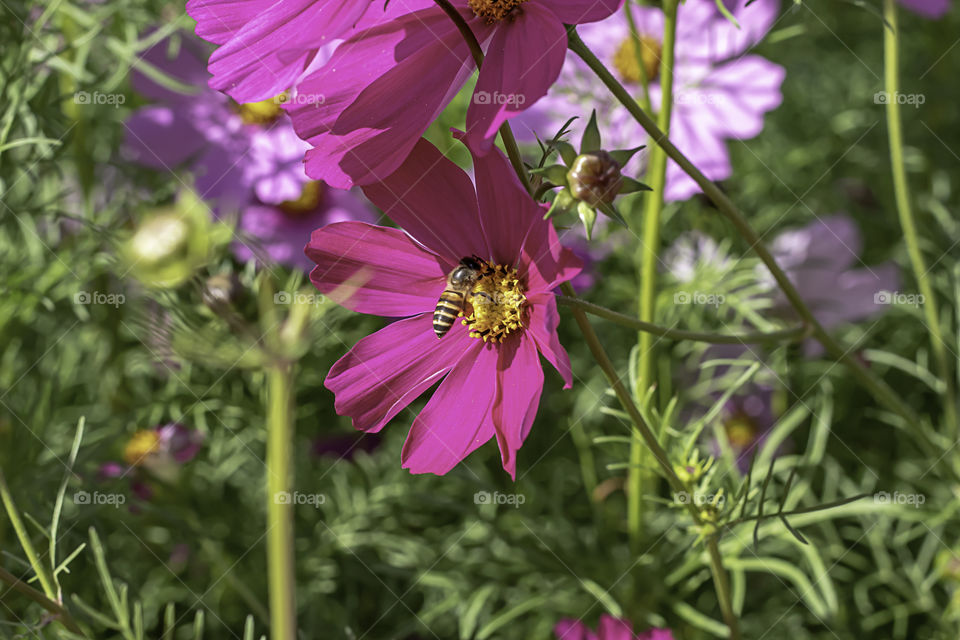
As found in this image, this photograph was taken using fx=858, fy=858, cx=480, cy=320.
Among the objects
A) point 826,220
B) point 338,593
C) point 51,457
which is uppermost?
point 826,220

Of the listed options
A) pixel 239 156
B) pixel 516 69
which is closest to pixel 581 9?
pixel 516 69

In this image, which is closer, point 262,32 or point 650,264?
point 262,32

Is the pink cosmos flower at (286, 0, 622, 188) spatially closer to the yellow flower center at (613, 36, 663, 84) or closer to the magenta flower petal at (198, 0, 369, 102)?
the magenta flower petal at (198, 0, 369, 102)

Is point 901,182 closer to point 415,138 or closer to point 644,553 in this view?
point 644,553

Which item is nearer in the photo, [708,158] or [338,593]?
[708,158]

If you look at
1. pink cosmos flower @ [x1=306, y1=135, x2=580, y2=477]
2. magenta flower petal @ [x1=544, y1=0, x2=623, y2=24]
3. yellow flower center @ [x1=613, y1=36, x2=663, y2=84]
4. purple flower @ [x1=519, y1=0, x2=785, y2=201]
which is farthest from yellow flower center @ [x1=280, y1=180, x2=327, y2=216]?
magenta flower petal @ [x1=544, y1=0, x2=623, y2=24]

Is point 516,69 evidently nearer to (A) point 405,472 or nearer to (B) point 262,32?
(B) point 262,32

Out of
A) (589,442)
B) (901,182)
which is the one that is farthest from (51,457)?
(901,182)
